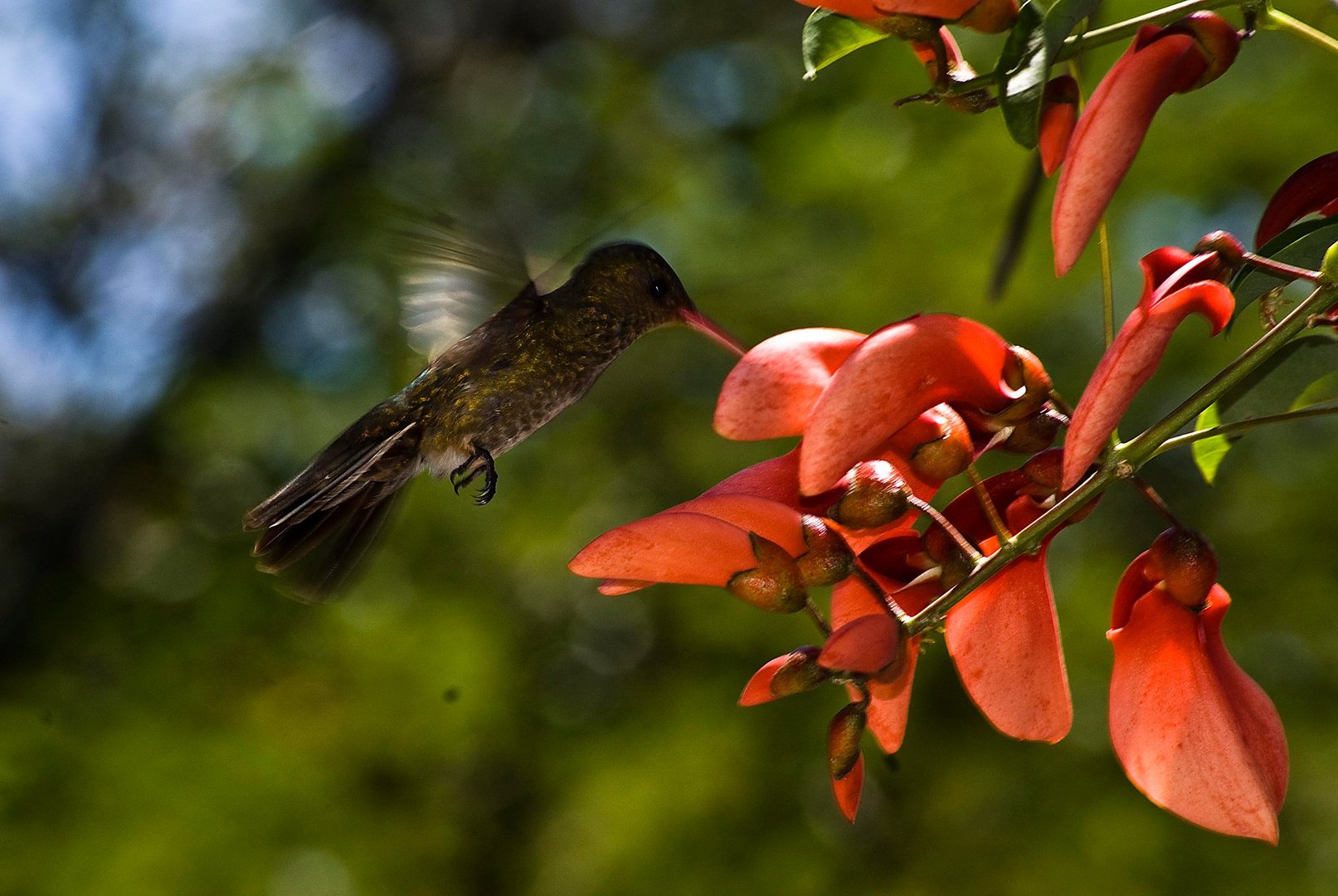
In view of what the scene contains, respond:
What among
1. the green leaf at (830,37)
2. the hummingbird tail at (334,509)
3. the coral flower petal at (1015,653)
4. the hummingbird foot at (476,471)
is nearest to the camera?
the coral flower petal at (1015,653)

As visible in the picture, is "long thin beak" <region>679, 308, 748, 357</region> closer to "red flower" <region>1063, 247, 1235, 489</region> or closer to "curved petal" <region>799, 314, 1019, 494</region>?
"curved petal" <region>799, 314, 1019, 494</region>

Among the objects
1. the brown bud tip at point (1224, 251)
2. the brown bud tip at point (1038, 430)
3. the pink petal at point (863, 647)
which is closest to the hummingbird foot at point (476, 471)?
the brown bud tip at point (1038, 430)

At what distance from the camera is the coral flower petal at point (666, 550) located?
45.2 inches

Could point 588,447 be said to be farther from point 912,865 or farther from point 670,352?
point 912,865

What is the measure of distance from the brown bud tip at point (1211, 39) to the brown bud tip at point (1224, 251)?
0.13 metres

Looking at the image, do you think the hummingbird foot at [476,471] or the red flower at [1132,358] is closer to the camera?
the red flower at [1132,358]

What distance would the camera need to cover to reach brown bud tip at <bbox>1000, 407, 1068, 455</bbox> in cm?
128

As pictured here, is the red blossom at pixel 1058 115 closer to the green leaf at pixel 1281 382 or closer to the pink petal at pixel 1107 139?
the pink petal at pixel 1107 139

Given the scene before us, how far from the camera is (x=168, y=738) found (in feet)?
11.3

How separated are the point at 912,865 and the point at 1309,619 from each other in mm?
1215

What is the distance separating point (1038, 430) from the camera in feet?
4.23

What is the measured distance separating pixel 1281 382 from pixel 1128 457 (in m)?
0.29

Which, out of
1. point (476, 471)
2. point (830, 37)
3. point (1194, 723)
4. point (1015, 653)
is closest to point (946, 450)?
point (1015, 653)

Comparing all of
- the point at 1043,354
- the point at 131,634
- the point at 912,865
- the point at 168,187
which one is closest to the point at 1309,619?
the point at 1043,354
